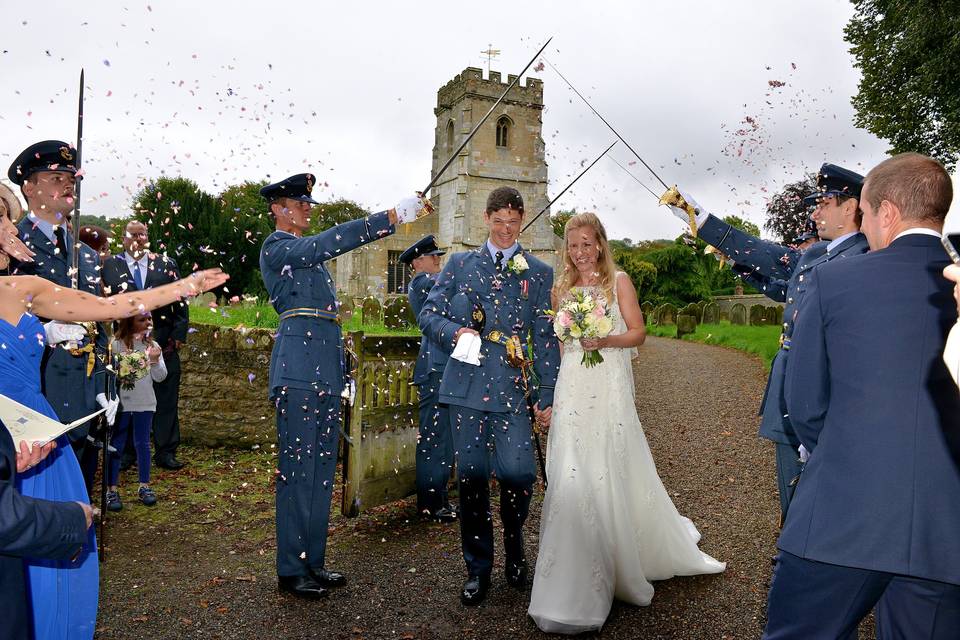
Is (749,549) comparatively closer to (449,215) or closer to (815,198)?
(815,198)

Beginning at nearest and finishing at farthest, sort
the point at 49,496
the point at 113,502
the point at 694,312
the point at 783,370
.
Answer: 1. the point at 49,496
2. the point at 783,370
3. the point at 113,502
4. the point at 694,312

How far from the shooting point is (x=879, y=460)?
7.92ft

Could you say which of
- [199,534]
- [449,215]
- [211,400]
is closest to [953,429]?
[199,534]

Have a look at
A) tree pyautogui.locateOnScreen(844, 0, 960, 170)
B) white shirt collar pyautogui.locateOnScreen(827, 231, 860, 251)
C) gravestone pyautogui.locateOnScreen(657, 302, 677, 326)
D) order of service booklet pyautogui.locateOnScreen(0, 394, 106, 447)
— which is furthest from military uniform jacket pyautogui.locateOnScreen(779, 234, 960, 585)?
gravestone pyautogui.locateOnScreen(657, 302, 677, 326)

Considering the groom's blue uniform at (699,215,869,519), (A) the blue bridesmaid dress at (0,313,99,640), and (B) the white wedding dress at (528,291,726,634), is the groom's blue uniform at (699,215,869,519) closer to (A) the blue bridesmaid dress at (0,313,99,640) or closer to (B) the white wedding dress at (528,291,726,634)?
(B) the white wedding dress at (528,291,726,634)

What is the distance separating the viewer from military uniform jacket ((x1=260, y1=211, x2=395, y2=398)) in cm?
477

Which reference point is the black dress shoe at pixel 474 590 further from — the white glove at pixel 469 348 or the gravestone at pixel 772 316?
the gravestone at pixel 772 316

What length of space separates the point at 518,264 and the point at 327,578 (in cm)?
274

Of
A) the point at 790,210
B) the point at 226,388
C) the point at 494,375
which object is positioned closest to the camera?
the point at 494,375

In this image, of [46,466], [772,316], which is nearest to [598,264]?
[46,466]

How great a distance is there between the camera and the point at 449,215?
1994 inches

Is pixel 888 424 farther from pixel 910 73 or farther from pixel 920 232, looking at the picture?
pixel 910 73

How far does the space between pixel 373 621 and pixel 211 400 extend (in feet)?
19.0

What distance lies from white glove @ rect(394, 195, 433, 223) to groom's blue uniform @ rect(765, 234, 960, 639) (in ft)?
9.31
